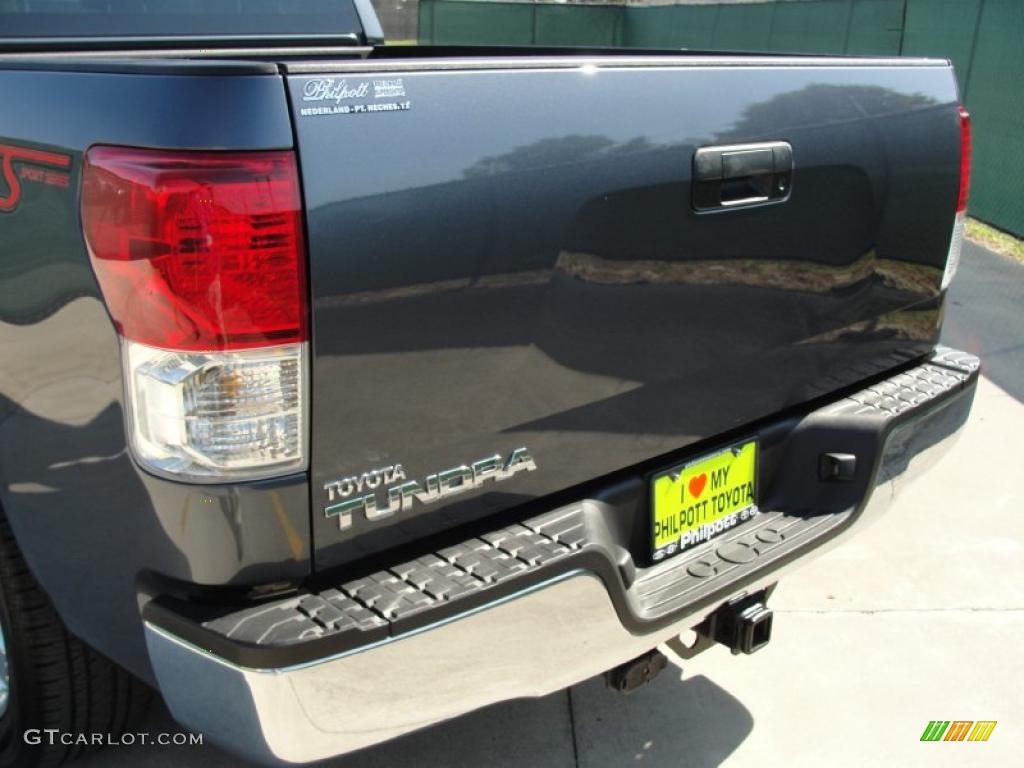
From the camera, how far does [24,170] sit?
194cm

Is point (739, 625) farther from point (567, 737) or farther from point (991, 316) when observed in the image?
point (991, 316)

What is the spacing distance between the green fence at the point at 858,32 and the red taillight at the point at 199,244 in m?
8.84

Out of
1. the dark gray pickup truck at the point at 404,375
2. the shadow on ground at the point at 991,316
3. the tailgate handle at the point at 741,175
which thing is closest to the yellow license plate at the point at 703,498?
the dark gray pickup truck at the point at 404,375

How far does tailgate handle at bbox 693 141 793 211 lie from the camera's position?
2.26 meters

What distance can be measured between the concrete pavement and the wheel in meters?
0.18

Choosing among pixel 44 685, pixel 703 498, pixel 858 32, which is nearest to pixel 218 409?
pixel 44 685

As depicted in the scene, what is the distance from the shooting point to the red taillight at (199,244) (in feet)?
5.56

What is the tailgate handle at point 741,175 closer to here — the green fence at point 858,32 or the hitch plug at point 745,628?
the hitch plug at point 745,628

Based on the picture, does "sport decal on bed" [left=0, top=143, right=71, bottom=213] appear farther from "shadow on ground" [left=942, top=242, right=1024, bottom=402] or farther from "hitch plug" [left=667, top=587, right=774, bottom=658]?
"shadow on ground" [left=942, top=242, right=1024, bottom=402]

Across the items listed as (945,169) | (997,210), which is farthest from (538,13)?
(945,169)

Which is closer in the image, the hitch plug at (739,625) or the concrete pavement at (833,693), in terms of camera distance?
the hitch plug at (739,625)

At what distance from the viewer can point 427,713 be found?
1.99m

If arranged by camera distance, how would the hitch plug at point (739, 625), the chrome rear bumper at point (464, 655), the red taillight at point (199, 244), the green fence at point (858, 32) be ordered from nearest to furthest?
the red taillight at point (199, 244) < the chrome rear bumper at point (464, 655) < the hitch plug at point (739, 625) < the green fence at point (858, 32)

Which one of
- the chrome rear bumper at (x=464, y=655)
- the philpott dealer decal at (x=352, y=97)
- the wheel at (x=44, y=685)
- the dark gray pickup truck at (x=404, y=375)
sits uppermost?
the philpott dealer decal at (x=352, y=97)
